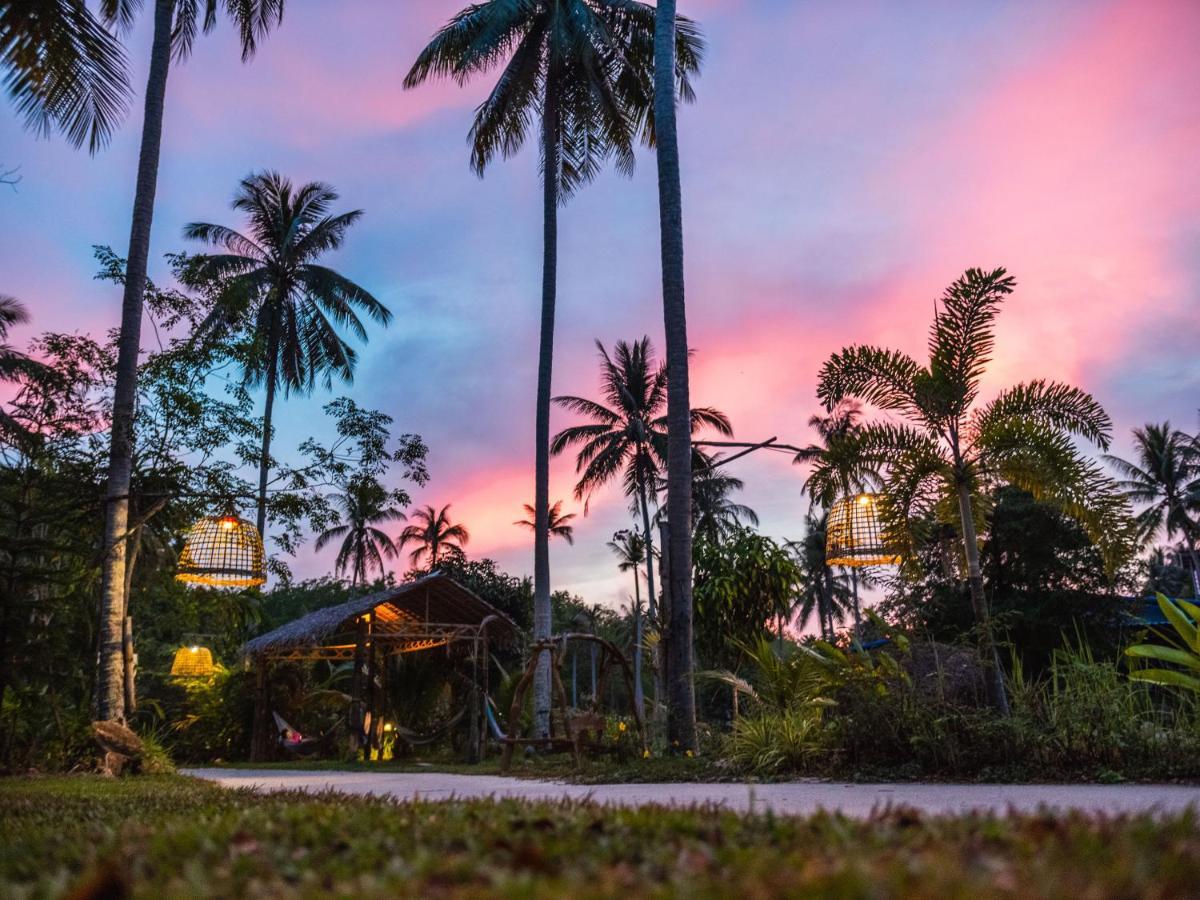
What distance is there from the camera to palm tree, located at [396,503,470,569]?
142 ft

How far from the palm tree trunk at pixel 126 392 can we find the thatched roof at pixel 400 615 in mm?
6103

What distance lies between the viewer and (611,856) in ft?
6.42

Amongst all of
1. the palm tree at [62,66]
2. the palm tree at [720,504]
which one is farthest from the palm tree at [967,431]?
the palm tree at [720,504]

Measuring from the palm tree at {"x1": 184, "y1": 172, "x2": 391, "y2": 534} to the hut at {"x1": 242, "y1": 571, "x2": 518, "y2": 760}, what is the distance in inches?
337

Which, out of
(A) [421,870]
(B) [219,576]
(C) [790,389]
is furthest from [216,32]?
(A) [421,870]

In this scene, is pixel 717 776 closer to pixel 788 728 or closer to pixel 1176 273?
pixel 788 728

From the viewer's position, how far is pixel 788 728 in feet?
25.5

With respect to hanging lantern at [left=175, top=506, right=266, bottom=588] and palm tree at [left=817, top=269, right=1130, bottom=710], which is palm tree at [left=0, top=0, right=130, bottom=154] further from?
palm tree at [left=817, top=269, right=1130, bottom=710]

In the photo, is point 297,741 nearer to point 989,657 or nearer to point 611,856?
point 989,657

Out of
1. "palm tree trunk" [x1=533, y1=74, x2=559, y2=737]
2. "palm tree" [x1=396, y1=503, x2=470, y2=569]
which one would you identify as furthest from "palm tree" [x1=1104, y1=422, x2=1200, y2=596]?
"palm tree trunk" [x1=533, y1=74, x2=559, y2=737]

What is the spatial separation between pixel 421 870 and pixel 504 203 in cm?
1811

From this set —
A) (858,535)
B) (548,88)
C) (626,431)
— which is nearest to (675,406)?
(858,535)

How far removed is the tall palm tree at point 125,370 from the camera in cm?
1011

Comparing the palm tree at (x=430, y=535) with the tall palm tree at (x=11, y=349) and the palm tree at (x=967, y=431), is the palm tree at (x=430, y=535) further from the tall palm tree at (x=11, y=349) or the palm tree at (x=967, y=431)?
the palm tree at (x=967, y=431)
